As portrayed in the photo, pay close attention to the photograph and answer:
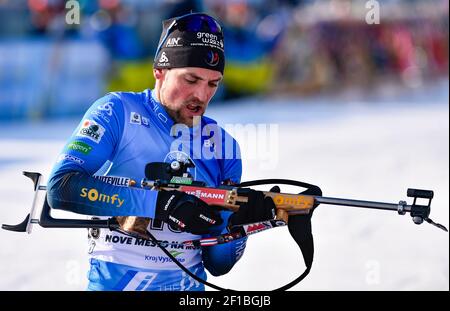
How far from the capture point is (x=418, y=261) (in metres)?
7.04

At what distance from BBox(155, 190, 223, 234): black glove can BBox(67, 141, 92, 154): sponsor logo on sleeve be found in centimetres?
31

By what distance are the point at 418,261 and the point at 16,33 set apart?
8.86m

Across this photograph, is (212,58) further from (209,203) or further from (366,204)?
(366,204)

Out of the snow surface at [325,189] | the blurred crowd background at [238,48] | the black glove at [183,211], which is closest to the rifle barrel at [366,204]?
the black glove at [183,211]

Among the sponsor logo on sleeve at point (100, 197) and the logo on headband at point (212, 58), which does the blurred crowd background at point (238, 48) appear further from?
the sponsor logo on sleeve at point (100, 197)

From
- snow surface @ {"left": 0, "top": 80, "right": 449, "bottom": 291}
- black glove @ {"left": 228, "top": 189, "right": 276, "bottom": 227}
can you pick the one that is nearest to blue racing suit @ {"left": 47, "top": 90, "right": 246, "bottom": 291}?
black glove @ {"left": 228, "top": 189, "right": 276, "bottom": 227}

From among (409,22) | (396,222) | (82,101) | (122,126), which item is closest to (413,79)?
(409,22)

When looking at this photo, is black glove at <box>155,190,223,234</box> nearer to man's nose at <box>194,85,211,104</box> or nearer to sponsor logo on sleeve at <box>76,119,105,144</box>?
sponsor logo on sleeve at <box>76,119,105,144</box>

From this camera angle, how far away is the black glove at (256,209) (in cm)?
333

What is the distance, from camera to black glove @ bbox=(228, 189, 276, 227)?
3.33 metres

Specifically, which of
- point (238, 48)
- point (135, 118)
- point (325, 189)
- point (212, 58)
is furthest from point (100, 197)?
point (238, 48)

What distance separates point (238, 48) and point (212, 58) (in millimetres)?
14110

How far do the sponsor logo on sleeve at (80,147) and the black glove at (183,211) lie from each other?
0.31 metres
